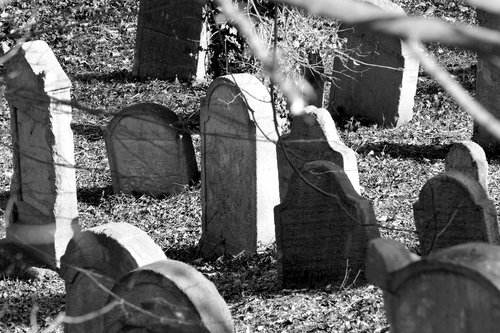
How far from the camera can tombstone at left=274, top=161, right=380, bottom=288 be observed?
6492 millimetres

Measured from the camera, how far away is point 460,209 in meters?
6.23

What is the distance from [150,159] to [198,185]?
61 centimetres

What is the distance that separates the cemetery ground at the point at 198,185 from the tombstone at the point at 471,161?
0.71 m

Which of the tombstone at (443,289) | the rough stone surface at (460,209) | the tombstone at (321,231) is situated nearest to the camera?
the tombstone at (443,289)

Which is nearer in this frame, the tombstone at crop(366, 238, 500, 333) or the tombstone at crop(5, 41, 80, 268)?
the tombstone at crop(366, 238, 500, 333)

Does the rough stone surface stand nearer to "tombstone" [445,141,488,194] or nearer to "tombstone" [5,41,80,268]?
"tombstone" [445,141,488,194]

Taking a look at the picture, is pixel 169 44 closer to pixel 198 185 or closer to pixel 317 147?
pixel 198 185

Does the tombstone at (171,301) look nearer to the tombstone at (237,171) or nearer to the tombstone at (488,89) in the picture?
the tombstone at (237,171)

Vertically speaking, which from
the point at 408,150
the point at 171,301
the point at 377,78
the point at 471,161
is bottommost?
the point at 171,301

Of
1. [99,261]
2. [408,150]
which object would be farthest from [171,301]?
[408,150]

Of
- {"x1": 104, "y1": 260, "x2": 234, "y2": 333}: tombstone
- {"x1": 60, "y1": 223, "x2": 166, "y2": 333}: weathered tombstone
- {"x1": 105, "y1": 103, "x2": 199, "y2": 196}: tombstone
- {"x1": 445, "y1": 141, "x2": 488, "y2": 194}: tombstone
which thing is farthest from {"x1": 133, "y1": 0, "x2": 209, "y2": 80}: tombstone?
{"x1": 104, "y1": 260, "x2": 234, "y2": 333}: tombstone

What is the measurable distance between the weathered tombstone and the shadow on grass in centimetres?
545

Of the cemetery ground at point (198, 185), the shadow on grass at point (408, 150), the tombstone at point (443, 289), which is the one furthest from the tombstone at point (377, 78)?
the tombstone at point (443, 289)

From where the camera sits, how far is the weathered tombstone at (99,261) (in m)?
5.36
